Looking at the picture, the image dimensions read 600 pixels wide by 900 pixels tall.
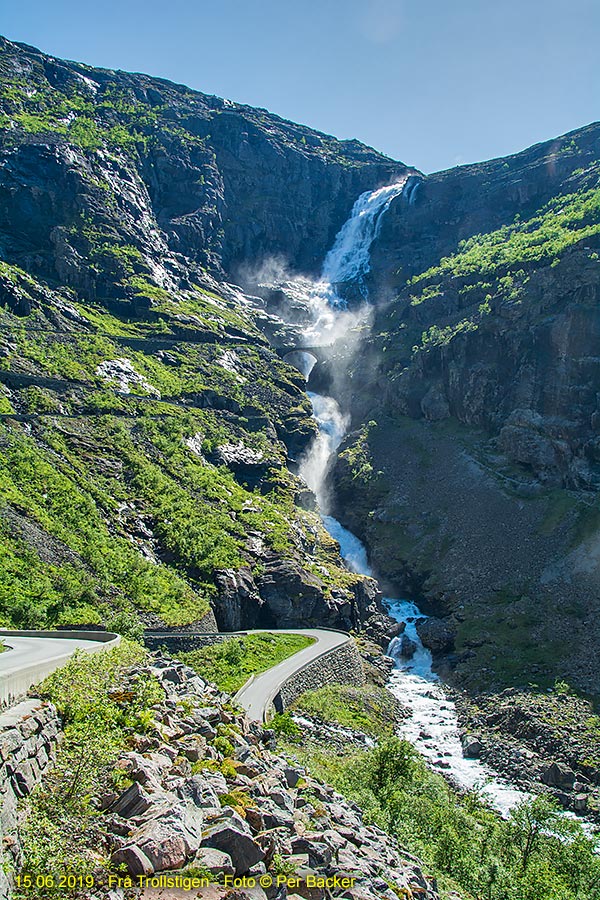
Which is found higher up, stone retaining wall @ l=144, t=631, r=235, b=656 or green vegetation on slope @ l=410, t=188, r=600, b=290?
green vegetation on slope @ l=410, t=188, r=600, b=290

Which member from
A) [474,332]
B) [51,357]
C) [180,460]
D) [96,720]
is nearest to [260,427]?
[180,460]

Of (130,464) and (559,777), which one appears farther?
(130,464)

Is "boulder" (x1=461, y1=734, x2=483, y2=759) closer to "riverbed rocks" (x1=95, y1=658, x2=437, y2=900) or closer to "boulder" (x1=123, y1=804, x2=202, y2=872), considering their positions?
"riverbed rocks" (x1=95, y1=658, x2=437, y2=900)

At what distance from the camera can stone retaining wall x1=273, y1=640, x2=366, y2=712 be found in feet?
127

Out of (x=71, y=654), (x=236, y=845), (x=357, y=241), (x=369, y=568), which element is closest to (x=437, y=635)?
(x=369, y=568)

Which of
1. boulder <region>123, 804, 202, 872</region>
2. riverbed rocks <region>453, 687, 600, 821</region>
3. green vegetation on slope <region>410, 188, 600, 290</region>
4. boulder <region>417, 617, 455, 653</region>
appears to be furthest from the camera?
green vegetation on slope <region>410, 188, 600, 290</region>

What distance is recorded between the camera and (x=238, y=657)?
42031 millimetres

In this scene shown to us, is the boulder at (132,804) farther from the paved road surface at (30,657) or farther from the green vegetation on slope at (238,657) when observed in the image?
the green vegetation on slope at (238,657)

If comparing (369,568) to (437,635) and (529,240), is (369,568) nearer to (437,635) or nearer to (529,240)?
(437,635)

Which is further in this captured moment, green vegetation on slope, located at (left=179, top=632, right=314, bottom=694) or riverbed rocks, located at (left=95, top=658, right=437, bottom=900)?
green vegetation on slope, located at (left=179, top=632, right=314, bottom=694)

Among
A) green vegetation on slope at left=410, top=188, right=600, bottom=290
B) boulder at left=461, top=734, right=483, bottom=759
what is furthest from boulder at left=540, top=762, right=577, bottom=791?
green vegetation on slope at left=410, top=188, right=600, bottom=290

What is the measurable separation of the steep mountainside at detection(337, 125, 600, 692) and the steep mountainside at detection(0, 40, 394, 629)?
40.3ft

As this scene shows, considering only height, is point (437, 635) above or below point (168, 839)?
below

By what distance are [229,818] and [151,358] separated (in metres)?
86.3
